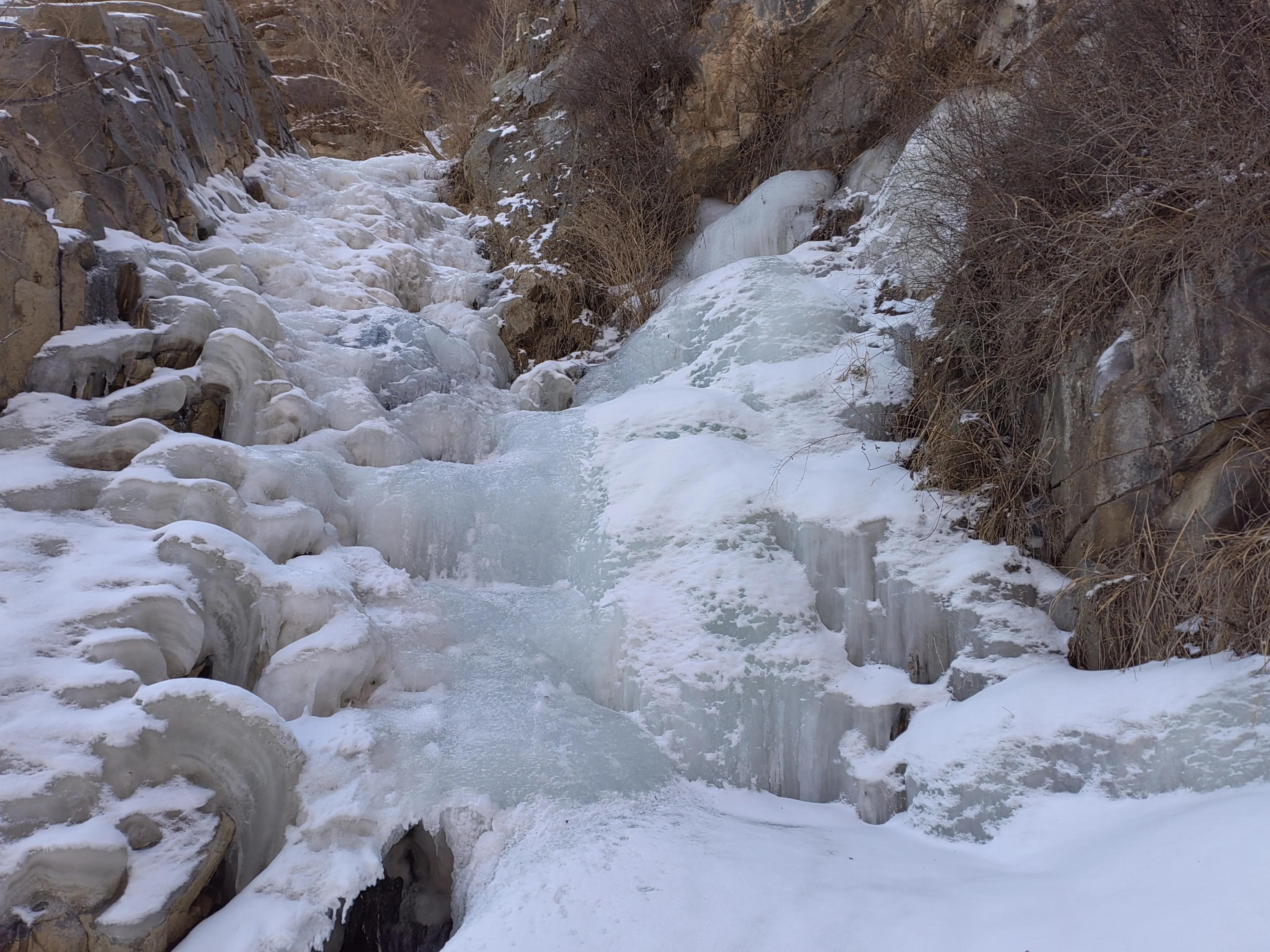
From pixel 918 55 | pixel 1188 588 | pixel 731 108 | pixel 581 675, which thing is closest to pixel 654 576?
pixel 581 675

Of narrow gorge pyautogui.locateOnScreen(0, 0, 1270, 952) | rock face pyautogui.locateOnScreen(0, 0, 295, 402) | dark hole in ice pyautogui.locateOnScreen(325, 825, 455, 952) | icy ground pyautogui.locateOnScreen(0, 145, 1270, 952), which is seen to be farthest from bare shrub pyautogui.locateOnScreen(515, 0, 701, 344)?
dark hole in ice pyautogui.locateOnScreen(325, 825, 455, 952)

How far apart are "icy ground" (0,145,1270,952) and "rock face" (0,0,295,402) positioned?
0.21 m

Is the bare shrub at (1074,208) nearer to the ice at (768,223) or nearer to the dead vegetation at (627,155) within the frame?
the ice at (768,223)

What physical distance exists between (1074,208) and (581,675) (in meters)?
2.60

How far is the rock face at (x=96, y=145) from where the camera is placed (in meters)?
3.46

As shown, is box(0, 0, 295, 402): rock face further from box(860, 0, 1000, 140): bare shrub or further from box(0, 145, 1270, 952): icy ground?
box(860, 0, 1000, 140): bare shrub

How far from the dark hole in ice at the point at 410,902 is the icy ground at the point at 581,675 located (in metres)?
0.11

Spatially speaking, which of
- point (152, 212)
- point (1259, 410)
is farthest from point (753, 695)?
point (152, 212)

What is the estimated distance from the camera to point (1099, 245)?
2691 millimetres

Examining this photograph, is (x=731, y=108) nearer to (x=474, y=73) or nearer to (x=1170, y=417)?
(x=1170, y=417)

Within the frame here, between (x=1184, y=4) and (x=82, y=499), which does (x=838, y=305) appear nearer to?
(x=1184, y=4)

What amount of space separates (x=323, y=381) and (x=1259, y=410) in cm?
430

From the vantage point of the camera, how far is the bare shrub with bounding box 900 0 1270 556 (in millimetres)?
2426

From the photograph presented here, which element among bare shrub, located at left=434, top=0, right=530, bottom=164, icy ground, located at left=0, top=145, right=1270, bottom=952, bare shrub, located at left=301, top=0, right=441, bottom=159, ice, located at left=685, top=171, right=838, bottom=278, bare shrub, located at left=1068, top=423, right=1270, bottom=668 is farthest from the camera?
bare shrub, located at left=301, top=0, right=441, bottom=159
